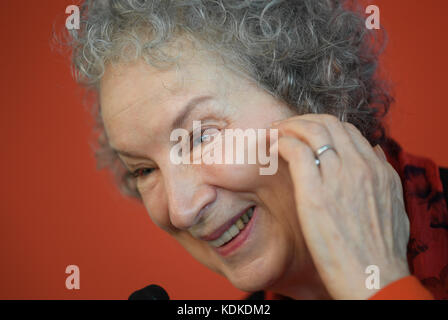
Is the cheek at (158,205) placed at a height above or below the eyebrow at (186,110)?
below

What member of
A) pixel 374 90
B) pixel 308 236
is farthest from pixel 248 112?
pixel 374 90

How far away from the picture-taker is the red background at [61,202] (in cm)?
232

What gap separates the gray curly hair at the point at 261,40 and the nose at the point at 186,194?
264 mm

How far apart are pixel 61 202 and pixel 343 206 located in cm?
178

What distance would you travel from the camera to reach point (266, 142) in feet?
3.86

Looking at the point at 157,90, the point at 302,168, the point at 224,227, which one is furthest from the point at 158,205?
the point at 302,168

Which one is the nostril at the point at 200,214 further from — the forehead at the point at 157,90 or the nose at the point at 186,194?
the forehead at the point at 157,90

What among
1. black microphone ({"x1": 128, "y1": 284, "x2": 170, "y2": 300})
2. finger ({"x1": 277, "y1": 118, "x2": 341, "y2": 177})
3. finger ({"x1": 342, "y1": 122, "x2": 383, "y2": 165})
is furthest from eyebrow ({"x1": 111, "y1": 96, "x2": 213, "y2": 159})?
black microphone ({"x1": 128, "y1": 284, "x2": 170, "y2": 300})

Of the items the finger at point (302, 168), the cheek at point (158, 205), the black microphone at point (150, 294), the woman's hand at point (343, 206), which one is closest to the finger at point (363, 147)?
the woman's hand at point (343, 206)

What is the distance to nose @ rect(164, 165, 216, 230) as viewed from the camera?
1.17 metres

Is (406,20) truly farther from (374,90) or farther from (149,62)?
(149,62)

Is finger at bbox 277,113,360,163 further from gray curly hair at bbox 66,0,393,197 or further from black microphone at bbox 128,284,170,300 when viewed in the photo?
black microphone at bbox 128,284,170,300

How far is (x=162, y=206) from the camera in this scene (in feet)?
4.36

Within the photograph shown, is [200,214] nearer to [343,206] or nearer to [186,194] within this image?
[186,194]
